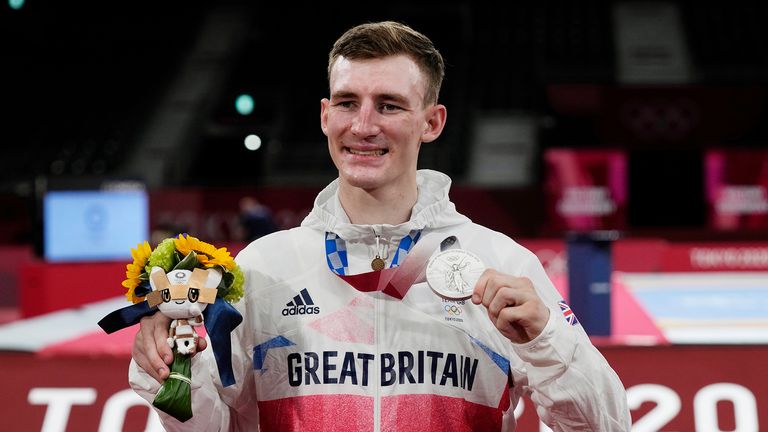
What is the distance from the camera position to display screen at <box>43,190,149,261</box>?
33.1 feet

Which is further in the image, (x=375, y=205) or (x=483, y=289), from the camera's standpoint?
(x=375, y=205)

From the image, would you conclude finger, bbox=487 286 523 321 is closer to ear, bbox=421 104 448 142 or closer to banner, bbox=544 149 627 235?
ear, bbox=421 104 448 142

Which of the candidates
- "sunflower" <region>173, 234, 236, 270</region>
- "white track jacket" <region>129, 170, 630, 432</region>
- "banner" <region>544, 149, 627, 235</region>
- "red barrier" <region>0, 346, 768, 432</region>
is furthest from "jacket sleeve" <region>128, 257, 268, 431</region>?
"banner" <region>544, 149, 627, 235</region>

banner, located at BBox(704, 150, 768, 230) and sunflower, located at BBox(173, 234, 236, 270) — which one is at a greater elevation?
banner, located at BBox(704, 150, 768, 230)

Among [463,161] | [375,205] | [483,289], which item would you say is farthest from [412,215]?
[463,161]

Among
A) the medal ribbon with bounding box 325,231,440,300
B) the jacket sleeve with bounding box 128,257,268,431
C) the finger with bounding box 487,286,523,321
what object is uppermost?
the medal ribbon with bounding box 325,231,440,300

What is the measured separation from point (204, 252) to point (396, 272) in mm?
476

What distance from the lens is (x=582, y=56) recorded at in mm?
20609

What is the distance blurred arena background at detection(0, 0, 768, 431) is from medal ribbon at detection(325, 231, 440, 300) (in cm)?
71

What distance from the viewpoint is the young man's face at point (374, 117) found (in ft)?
7.13

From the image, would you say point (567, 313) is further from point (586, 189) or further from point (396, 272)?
point (586, 189)

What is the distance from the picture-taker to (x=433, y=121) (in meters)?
2.33

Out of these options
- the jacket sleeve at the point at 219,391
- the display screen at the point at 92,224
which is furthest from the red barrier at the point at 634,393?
the display screen at the point at 92,224

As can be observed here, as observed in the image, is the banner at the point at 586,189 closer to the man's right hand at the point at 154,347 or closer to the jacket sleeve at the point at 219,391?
the jacket sleeve at the point at 219,391
